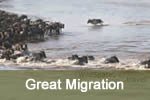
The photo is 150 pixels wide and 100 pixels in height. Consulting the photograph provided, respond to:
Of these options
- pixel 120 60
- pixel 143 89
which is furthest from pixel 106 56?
pixel 143 89

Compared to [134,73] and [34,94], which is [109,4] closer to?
[134,73]

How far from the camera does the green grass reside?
12.3 feet

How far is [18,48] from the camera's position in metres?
3.85

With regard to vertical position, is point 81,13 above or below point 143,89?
above

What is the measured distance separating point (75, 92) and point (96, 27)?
1.54ft

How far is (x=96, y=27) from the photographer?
3.88 meters

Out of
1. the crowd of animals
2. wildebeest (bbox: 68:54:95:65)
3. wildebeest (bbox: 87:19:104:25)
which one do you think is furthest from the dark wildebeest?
wildebeest (bbox: 87:19:104:25)

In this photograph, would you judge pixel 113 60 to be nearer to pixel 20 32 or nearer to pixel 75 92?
pixel 75 92

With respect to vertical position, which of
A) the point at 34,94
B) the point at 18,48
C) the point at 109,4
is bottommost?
the point at 34,94

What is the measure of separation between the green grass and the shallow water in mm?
131

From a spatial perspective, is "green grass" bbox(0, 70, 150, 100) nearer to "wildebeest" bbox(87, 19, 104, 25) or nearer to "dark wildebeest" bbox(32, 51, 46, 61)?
"dark wildebeest" bbox(32, 51, 46, 61)

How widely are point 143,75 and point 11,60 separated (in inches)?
34.8

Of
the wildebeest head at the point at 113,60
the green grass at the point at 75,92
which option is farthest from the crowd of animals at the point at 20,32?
the wildebeest head at the point at 113,60

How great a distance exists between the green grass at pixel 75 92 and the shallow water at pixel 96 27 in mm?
131
